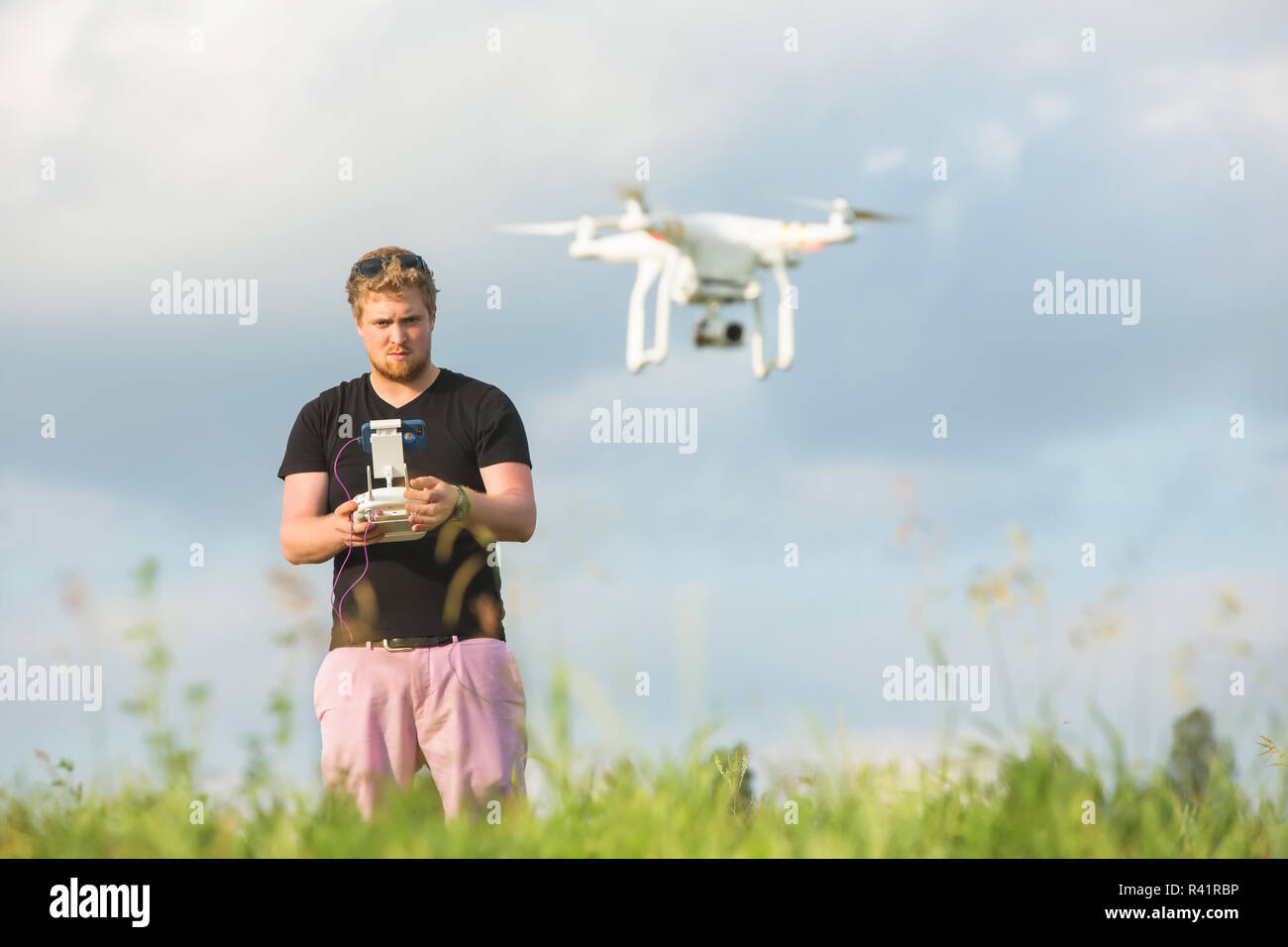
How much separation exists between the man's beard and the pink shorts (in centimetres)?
99

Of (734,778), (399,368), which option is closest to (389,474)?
(399,368)

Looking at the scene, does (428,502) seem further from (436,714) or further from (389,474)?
(436,714)

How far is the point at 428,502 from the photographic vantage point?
426cm

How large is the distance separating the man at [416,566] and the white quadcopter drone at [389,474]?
0.04 meters

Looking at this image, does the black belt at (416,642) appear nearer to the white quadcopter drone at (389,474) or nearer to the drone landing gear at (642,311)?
the white quadcopter drone at (389,474)

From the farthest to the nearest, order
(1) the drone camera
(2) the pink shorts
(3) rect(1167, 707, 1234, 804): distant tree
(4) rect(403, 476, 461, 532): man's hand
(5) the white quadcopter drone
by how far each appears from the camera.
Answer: (1) the drone camera → (2) the pink shorts → (5) the white quadcopter drone → (4) rect(403, 476, 461, 532): man's hand → (3) rect(1167, 707, 1234, 804): distant tree

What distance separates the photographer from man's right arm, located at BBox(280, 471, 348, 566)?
4543mm

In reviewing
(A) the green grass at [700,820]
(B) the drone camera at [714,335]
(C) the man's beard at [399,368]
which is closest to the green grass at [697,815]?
(A) the green grass at [700,820]

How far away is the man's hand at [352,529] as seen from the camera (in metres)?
4.40

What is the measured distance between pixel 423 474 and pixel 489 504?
0.37 m

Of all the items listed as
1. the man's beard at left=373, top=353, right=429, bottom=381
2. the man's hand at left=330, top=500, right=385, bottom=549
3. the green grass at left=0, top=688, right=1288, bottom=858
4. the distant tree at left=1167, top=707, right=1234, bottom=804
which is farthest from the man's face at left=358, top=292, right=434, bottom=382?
the distant tree at left=1167, top=707, right=1234, bottom=804

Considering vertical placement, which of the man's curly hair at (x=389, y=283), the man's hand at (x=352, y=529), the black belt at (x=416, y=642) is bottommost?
the black belt at (x=416, y=642)

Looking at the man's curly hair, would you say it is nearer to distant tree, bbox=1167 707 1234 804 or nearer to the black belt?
the black belt
